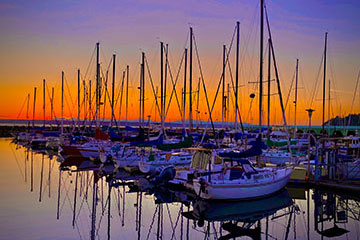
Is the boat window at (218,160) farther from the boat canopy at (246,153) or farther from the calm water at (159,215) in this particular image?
the calm water at (159,215)

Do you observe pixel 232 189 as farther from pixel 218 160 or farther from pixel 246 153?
pixel 218 160

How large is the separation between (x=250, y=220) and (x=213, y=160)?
5.50 m

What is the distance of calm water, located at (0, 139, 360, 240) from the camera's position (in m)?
14.7

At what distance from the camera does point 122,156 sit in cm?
3016

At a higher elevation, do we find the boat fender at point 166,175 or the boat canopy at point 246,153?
the boat canopy at point 246,153

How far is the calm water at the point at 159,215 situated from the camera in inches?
579

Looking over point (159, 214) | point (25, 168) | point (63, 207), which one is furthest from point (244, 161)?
point (25, 168)

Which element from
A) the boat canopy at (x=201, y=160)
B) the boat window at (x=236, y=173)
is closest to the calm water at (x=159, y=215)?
the boat window at (x=236, y=173)

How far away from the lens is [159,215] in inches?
683

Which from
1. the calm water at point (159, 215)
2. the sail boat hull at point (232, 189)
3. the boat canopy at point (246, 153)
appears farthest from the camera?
the boat canopy at point (246, 153)

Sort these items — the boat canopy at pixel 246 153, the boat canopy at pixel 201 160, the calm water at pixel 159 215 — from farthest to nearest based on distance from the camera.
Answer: the boat canopy at pixel 201 160, the boat canopy at pixel 246 153, the calm water at pixel 159 215

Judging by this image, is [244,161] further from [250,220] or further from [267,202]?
[250,220]

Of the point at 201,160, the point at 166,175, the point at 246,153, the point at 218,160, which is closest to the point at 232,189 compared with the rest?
the point at 246,153

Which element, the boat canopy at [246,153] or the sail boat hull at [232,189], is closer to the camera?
the sail boat hull at [232,189]
